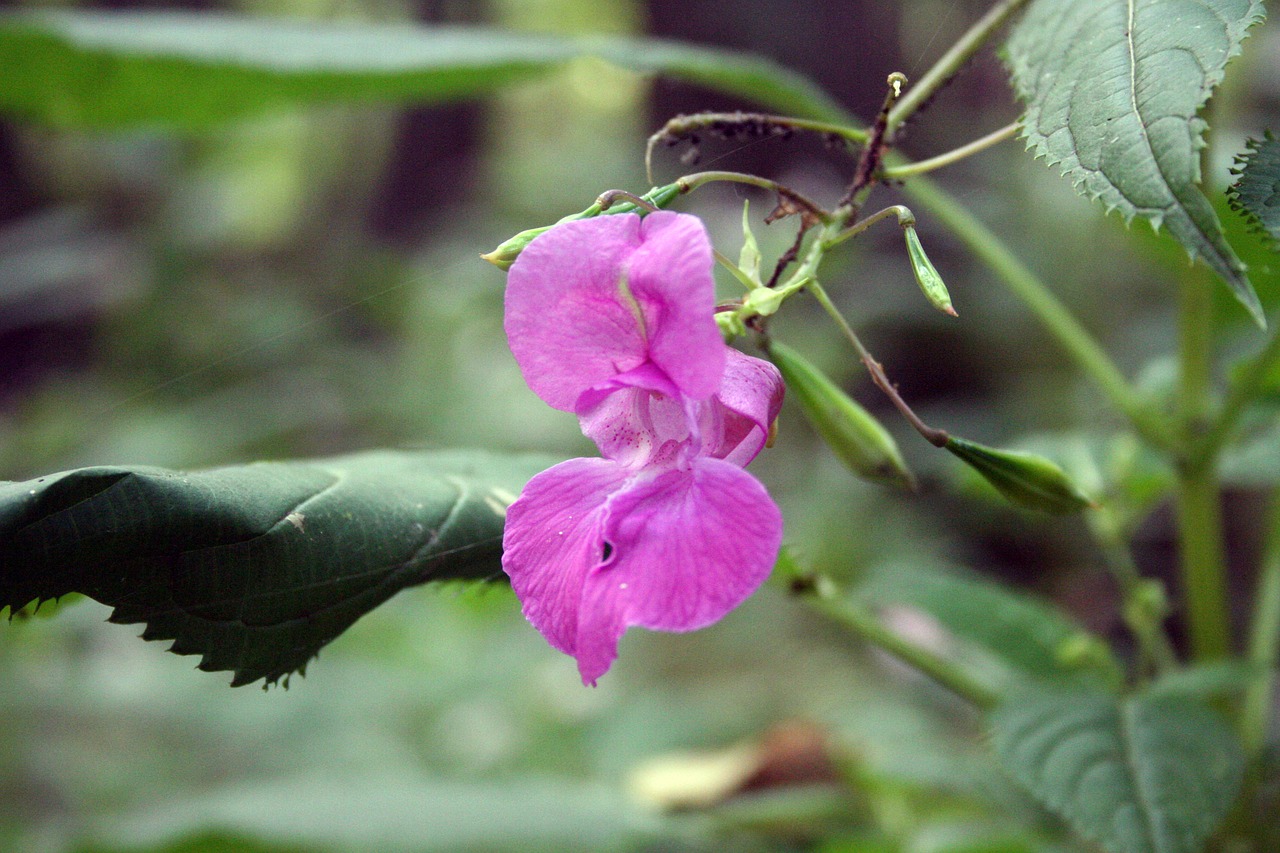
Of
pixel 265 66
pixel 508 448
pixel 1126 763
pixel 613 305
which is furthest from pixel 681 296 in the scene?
pixel 508 448

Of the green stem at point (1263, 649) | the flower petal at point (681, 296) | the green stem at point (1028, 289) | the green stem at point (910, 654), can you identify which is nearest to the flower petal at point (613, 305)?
the flower petal at point (681, 296)

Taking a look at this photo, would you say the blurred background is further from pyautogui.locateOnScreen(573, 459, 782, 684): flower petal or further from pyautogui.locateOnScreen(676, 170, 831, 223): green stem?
pyautogui.locateOnScreen(573, 459, 782, 684): flower petal

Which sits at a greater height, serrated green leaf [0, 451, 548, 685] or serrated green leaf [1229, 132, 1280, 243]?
serrated green leaf [1229, 132, 1280, 243]

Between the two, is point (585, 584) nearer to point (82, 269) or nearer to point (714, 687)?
point (714, 687)

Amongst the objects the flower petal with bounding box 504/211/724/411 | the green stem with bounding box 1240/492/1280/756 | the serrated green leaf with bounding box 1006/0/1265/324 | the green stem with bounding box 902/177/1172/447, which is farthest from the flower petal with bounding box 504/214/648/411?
the green stem with bounding box 1240/492/1280/756

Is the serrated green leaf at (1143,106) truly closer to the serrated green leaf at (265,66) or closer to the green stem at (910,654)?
the green stem at (910,654)
